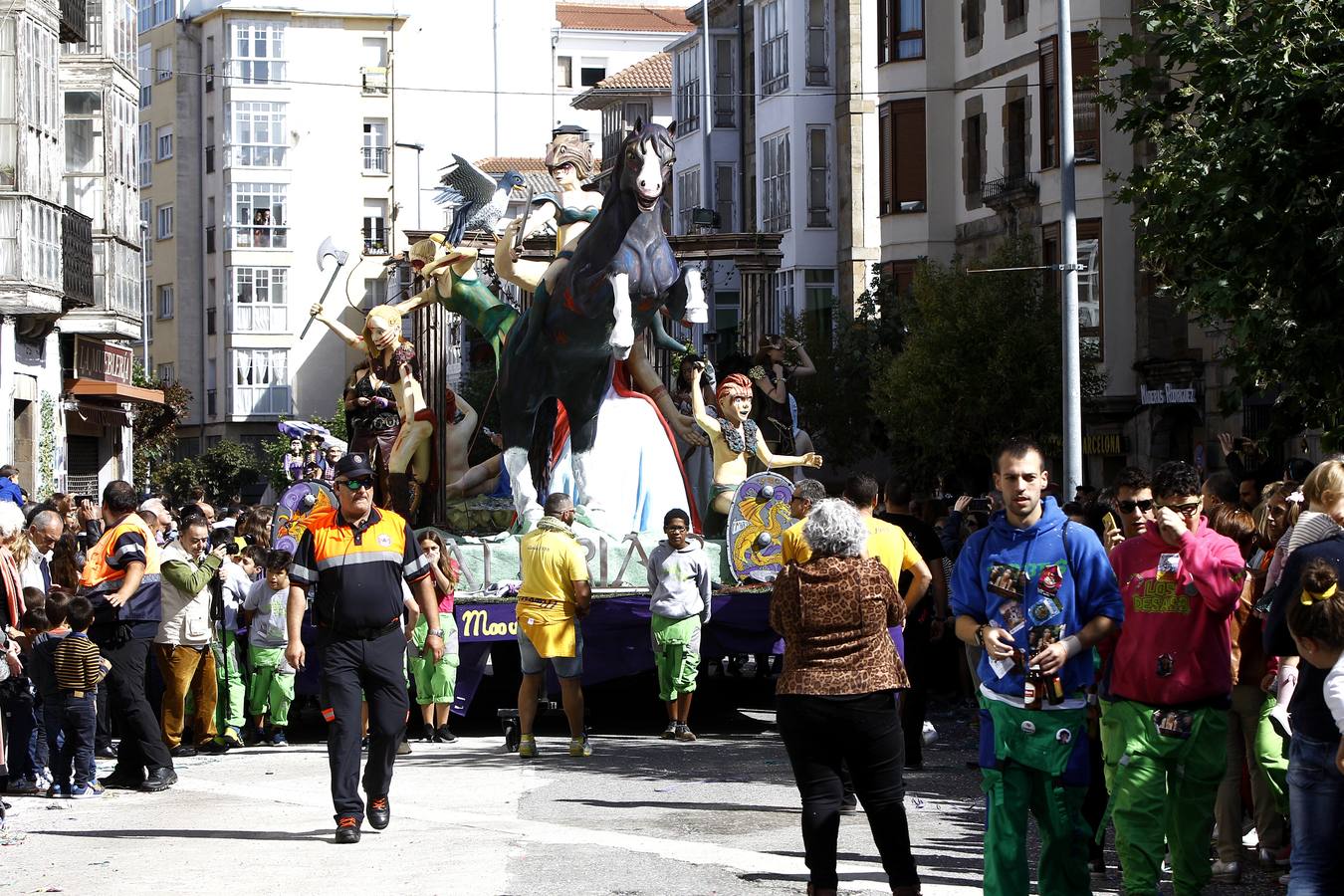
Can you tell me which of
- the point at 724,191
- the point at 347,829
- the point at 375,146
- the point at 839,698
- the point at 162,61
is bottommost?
the point at 347,829

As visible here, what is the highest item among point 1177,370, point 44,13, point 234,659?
point 44,13

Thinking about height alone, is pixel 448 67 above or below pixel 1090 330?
above

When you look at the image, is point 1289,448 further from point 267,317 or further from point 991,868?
point 267,317

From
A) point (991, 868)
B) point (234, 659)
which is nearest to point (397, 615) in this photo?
point (991, 868)

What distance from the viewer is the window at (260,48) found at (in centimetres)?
6969

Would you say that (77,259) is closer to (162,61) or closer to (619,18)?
(162,61)

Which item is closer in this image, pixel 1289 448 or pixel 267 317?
pixel 1289 448

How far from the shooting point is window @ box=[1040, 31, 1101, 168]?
120ft

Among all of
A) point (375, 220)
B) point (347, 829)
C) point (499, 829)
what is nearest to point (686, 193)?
point (375, 220)

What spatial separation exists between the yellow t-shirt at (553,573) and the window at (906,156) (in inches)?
1150

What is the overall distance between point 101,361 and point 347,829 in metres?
29.2

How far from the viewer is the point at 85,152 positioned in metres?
37.4

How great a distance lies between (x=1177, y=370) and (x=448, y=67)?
41426 millimetres

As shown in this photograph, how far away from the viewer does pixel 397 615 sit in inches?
450
